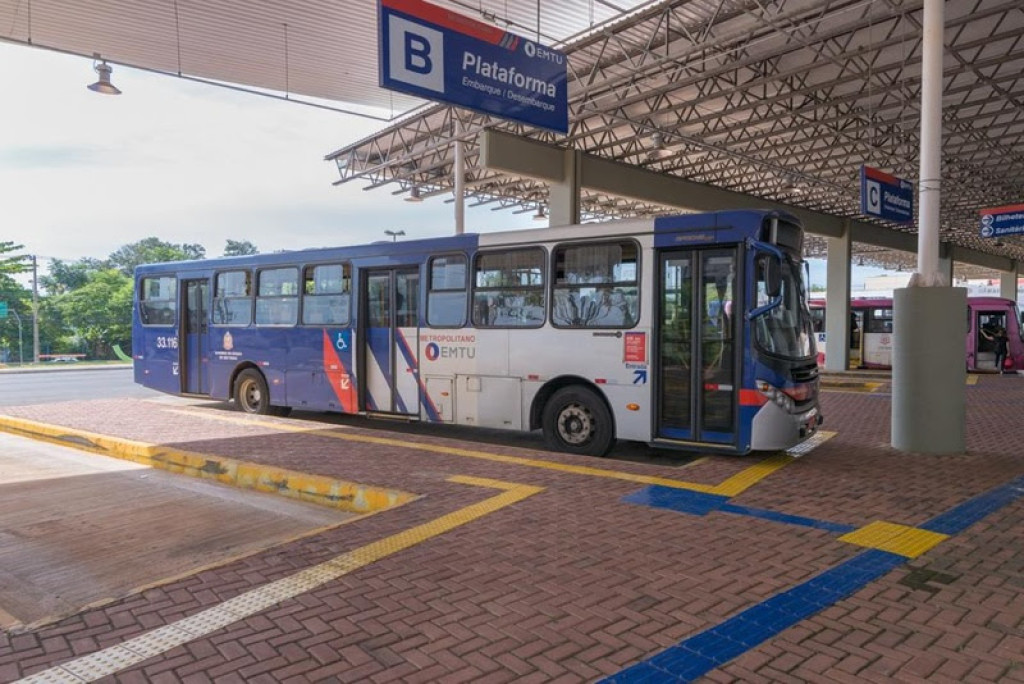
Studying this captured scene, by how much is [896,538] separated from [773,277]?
3.07 m

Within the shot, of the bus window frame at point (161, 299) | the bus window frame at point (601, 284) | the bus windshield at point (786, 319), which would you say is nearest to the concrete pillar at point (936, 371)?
the bus windshield at point (786, 319)

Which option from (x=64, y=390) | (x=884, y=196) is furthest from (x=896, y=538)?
(x=64, y=390)

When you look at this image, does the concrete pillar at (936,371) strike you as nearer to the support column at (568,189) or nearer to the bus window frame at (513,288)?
the bus window frame at (513,288)

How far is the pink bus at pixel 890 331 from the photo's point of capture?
2328 centimetres

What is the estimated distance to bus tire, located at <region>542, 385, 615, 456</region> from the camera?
818cm

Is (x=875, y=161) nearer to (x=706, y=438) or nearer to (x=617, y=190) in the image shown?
(x=617, y=190)

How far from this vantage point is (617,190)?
67.3 feet

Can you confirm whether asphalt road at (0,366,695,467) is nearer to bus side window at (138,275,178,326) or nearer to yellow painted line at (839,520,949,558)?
bus side window at (138,275,178,326)

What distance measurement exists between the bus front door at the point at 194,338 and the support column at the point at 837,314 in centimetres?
2214

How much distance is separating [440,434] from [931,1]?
8.67 m

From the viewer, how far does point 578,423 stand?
8.45 meters

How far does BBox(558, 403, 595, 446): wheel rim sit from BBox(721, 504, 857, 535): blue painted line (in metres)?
2.69

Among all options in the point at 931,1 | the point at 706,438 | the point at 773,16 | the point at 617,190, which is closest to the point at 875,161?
the point at 617,190

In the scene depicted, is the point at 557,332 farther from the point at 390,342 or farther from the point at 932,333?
the point at 932,333
